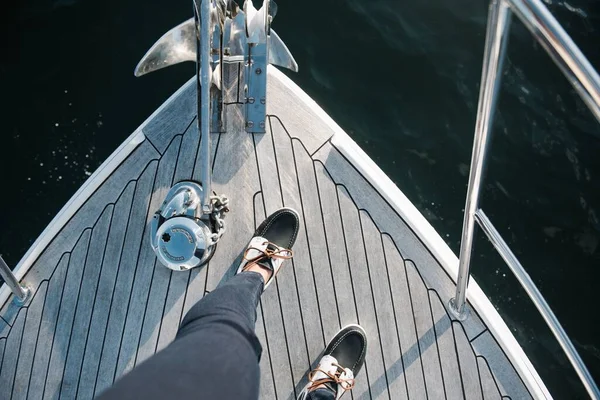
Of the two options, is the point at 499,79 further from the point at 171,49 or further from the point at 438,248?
the point at 171,49

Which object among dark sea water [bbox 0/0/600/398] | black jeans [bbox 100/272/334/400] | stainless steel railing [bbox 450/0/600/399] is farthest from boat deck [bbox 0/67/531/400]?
dark sea water [bbox 0/0/600/398]

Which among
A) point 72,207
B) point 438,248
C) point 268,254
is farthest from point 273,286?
point 72,207

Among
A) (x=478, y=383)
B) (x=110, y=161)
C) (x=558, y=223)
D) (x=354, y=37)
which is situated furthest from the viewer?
(x=354, y=37)

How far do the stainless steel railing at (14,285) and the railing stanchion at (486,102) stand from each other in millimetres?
1492

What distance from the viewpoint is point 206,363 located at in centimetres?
116

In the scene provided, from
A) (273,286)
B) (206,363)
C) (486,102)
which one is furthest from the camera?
(273,286)

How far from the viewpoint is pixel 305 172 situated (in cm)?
213

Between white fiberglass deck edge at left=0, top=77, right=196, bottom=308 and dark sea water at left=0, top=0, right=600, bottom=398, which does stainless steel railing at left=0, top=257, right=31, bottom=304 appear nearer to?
white fiberglass deck edge at left=0, top=77, right=196, bottom=308

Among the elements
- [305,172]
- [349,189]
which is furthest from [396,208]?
[305,172]

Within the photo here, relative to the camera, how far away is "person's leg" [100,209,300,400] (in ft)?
3.35

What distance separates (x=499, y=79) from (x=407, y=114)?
154cm

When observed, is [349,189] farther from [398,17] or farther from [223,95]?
[398,17]

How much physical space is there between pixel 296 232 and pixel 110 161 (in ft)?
2.42

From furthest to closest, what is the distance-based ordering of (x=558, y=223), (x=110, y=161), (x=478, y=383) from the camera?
(x=558, y=223), (x=110, y=161), (x=478, y=383)
